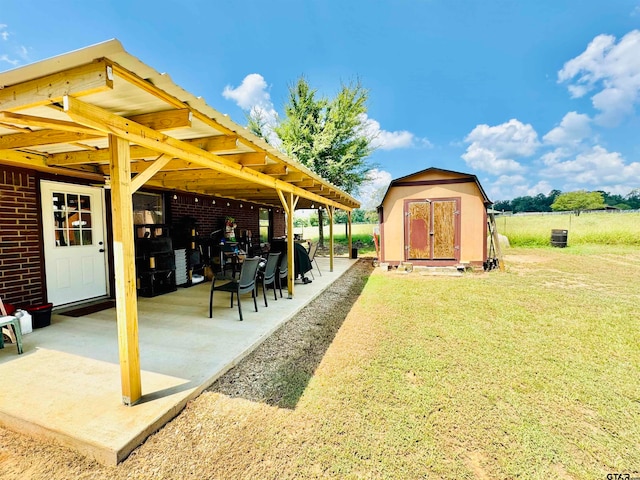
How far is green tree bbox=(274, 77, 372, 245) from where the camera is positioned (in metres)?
14.3

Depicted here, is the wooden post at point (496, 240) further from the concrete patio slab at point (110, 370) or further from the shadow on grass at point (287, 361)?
the concrete patio slab at point (110, 370)

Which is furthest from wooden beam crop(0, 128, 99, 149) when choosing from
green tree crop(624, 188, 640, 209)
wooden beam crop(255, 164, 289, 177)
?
green tree crop(624, 188, 640, 209)

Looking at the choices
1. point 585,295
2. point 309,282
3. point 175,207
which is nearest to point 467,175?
point 585,295

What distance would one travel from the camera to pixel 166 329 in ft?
11.8

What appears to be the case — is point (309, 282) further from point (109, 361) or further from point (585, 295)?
point (585, 295)

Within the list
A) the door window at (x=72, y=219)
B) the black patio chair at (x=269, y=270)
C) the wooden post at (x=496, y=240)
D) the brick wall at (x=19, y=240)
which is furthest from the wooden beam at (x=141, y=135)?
the wooden post at (x=496, y=240)

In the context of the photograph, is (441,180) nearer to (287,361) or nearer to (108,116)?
(287,361)

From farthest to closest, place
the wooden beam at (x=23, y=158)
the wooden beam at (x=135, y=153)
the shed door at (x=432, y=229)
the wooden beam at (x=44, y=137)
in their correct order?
the shed door at (x=432, y=229), the wooden beam at (x=23, y=158), the wooden beam at (x=135, y=153), the wooden beam at (x=44, y=137)

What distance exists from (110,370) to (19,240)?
2.82m

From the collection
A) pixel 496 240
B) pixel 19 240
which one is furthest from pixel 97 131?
pixel 496 240

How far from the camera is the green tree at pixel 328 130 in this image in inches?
564

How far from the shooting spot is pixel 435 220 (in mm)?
8734

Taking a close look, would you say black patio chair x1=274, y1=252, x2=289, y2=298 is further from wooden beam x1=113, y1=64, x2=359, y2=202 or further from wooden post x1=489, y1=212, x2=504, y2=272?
wooden post x1=489, y1=212, x2=504, y2=272

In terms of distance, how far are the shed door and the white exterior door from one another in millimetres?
7587
